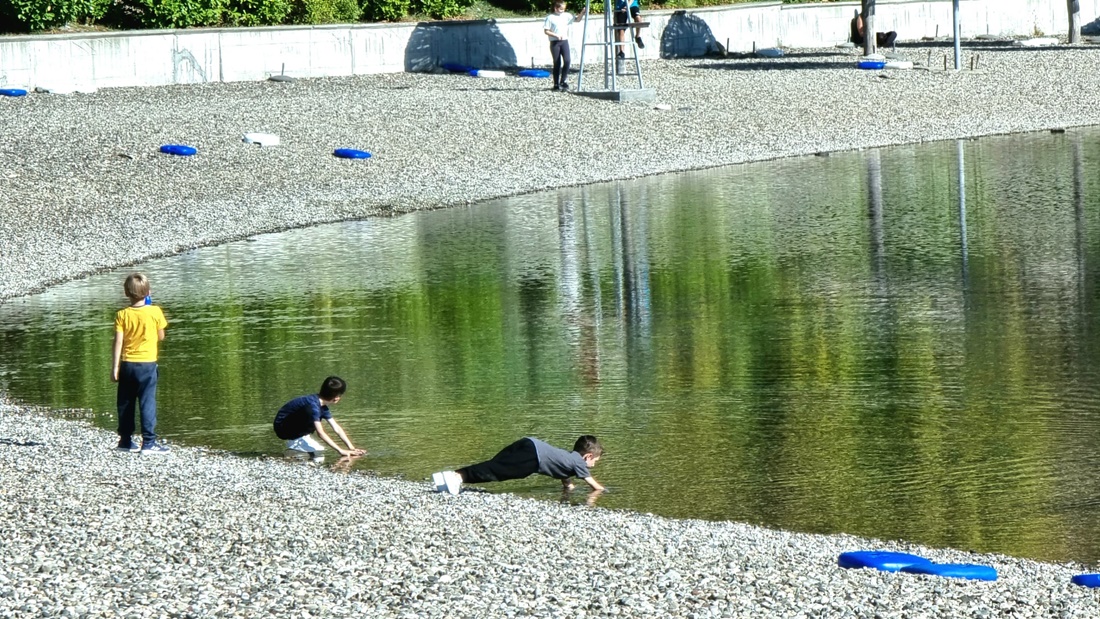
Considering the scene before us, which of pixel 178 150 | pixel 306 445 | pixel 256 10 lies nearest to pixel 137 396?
pixel 306 445

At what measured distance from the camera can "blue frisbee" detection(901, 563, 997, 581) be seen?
914 centimetres

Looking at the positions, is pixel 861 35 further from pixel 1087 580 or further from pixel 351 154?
pixel 1087 580

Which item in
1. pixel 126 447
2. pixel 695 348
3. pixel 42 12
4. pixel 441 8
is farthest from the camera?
pixel 441 8

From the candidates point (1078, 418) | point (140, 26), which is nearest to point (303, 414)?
point (1078, 418)

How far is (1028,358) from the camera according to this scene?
1523cm

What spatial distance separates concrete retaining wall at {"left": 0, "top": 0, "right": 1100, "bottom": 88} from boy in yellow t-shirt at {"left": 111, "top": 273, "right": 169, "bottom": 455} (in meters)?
21.7

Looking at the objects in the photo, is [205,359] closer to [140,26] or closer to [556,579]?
[556,579]

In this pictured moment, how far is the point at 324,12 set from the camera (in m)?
37.8

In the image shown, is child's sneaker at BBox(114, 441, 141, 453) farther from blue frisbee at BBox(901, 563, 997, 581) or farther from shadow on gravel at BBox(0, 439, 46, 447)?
blue frisbee at BBox(901, 563, 997, 581)

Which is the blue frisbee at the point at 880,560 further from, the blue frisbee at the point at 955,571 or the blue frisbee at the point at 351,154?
the blue frisbee at the point at 351,154

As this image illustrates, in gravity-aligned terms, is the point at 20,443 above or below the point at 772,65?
below

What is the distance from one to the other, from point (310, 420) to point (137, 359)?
1375mm

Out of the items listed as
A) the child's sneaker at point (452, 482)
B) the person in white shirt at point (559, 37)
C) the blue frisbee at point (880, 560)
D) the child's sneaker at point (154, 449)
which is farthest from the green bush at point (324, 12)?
the blue frisbee at point (880, 560)

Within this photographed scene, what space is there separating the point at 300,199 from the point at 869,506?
16.4m
